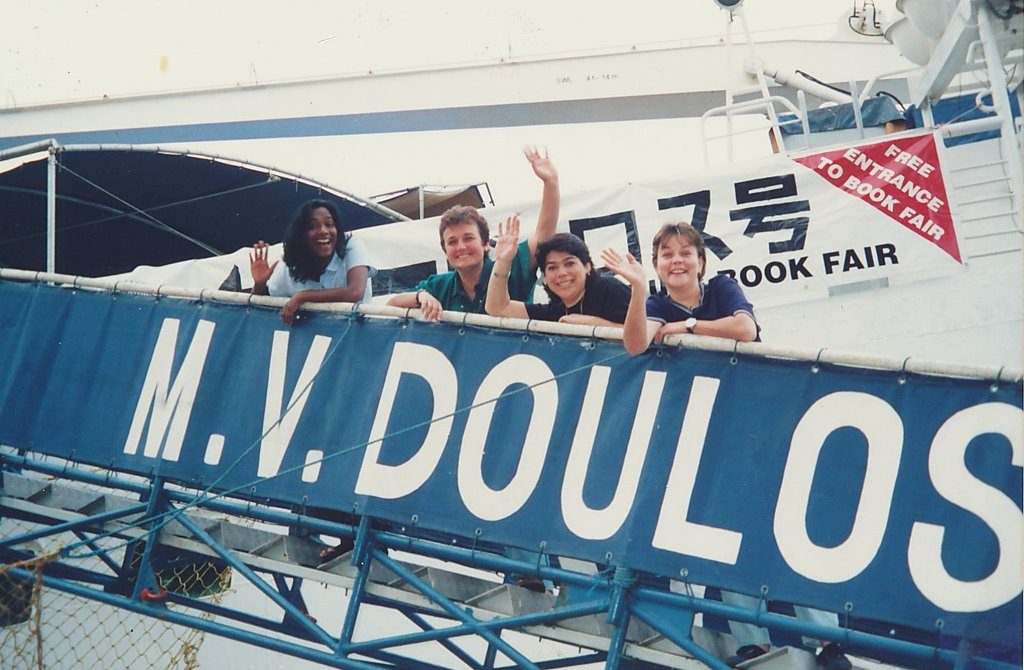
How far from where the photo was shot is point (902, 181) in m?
7.76

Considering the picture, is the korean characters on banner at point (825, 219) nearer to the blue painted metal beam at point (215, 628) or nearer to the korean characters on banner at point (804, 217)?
the korean characters on banner at point (804, 217)

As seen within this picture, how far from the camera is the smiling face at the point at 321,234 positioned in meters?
5.45

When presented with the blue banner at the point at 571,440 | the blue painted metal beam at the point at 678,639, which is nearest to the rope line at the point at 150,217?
the blue banner at the point at 571,440

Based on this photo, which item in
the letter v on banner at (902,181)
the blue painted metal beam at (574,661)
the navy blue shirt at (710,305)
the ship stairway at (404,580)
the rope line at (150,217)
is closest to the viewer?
the ship stairway at (404,580)

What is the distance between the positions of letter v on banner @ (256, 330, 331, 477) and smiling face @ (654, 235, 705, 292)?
5.67 ft

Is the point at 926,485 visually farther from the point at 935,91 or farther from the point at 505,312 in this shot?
the point at 935,91

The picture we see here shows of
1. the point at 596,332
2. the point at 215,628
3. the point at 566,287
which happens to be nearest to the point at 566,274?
the point at 566,287

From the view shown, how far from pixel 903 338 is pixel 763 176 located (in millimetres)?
1751

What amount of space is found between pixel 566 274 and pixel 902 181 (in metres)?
4.25

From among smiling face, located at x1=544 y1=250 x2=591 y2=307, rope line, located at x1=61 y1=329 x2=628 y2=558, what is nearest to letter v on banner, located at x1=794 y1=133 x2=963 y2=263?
smiling face, located at x1=544 y1=250 x2=591 y2=307

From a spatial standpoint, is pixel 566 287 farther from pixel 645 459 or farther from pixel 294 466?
pixel 294 466

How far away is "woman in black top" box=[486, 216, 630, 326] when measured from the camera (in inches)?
183

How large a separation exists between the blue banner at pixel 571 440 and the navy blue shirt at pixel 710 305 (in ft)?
0.95

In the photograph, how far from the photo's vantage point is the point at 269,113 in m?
14.0
